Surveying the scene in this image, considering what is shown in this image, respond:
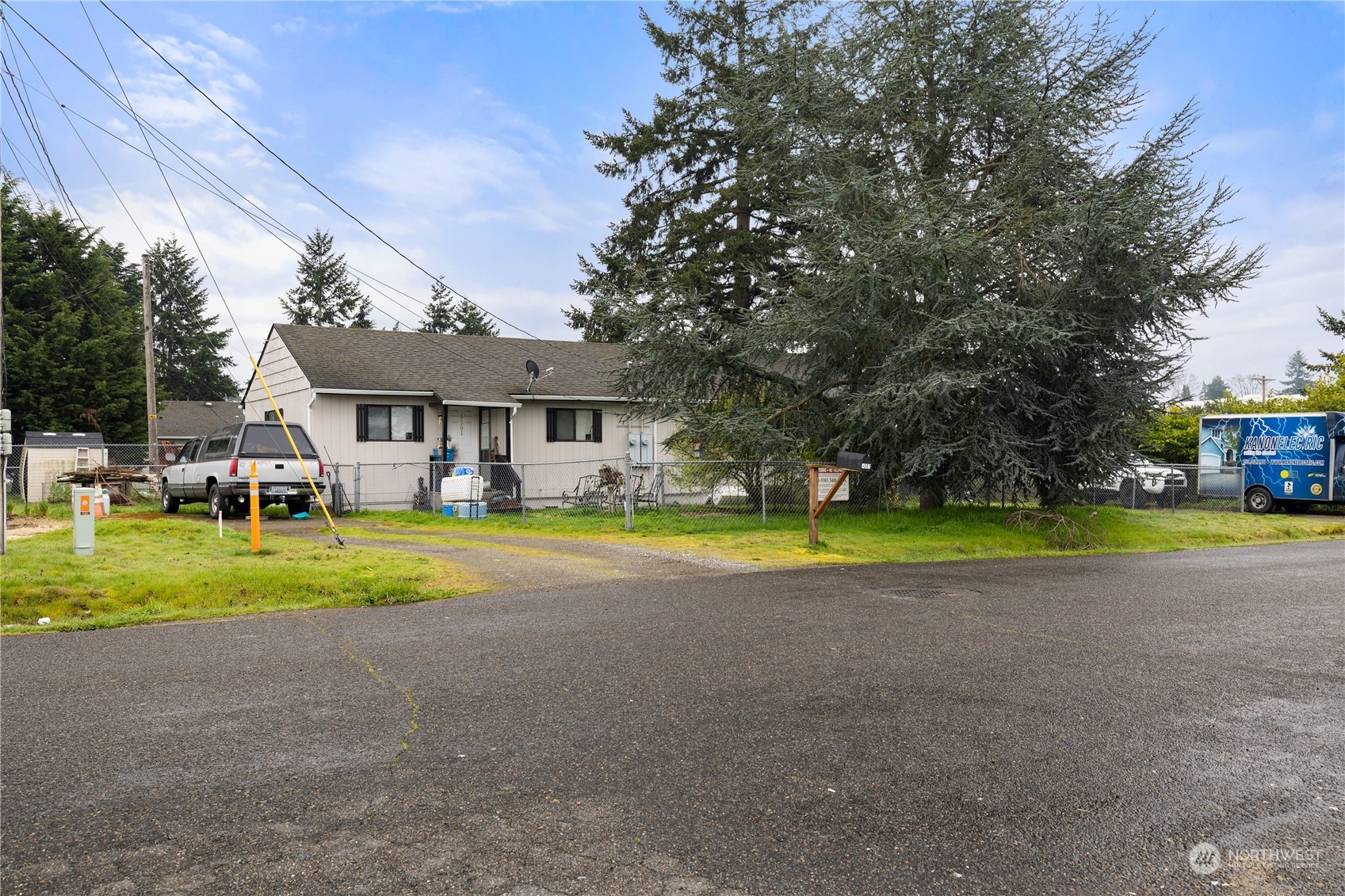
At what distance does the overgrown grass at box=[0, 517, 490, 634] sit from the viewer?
8742 millimetres

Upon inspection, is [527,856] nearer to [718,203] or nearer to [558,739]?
[558,739]

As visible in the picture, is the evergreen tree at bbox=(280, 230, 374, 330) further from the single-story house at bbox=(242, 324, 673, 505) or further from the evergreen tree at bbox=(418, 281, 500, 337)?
the single-story house at bbox=(242, 324, 673, 505)

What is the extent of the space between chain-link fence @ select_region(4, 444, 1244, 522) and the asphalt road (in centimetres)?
1000

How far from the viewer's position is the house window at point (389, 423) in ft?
78.2

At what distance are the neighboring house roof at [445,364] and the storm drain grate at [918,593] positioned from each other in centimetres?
1315

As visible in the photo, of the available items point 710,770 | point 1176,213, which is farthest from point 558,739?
point 1176,213

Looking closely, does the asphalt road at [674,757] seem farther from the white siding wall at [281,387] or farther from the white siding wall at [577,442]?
the white siding wall at [577,442]

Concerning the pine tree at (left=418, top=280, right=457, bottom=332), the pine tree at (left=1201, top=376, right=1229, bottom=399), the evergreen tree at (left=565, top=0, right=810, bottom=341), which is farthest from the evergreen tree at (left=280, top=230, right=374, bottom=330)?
the pine tree at (left=1201, top=376, right=1229, bottom=399)

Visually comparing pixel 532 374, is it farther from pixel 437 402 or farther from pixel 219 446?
pixel 219 446

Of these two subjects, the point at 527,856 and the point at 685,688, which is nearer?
the point at 527,856

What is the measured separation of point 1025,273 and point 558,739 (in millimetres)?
14370

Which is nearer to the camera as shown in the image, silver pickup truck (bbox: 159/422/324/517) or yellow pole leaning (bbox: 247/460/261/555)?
yellow pole leaning (bbox: 247/460/261/555)

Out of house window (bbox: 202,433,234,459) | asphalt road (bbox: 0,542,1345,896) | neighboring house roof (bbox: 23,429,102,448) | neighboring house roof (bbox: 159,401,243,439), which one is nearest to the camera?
asphalt road (bbox: 0,542,1345,896)

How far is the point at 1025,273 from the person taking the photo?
1633 centimetres
